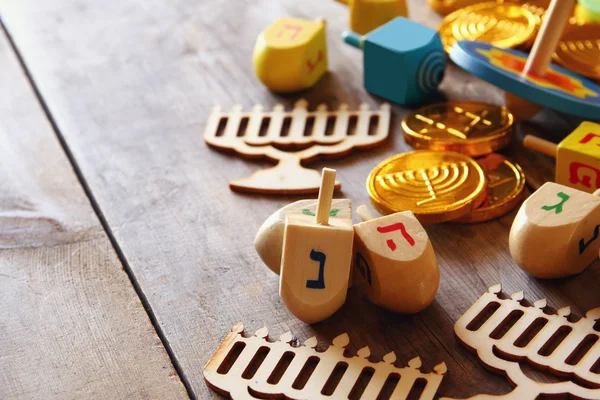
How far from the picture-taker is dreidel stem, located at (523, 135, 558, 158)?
884 millimetres

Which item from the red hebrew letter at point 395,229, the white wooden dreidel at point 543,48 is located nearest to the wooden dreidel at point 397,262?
the red hebrew letter at point 395,229

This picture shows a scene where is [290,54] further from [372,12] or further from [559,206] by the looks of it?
[559,206]

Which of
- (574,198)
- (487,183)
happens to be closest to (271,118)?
(487,183)

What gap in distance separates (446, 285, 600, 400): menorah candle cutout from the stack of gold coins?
0.12 m

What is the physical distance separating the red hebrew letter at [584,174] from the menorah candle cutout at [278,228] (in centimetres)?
26

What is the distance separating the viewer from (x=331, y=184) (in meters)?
0.68

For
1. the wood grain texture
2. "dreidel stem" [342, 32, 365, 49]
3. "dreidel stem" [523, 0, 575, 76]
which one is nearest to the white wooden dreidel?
"dreidel stem" [523, 0, 575, 76]

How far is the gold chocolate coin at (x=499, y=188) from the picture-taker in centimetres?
83

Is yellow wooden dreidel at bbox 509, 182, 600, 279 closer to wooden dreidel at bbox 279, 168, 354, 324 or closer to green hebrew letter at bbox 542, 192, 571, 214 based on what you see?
green hebrew letter at bbox 542, 192, 571, 214

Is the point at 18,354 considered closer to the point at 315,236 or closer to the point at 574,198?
the point at 315,236

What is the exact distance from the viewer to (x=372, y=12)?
44.6 inches

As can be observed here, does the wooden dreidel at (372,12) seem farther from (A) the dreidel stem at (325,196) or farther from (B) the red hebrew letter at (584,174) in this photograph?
(A) the dreidel stem at (325,196)

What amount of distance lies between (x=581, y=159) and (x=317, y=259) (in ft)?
1.06

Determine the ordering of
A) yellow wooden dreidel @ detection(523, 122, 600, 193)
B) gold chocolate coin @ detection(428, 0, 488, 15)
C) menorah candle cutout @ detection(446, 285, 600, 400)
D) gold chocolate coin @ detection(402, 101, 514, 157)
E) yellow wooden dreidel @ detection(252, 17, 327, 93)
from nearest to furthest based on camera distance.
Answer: menorah candle cutout @ detection(446, 285, 600, 400) → yellow wooden dreidel @ detection(523, 122, 600, 193) → gold chocolate coin @ detection(402, 101, 514, 157) → yellow wooden dreidel @ detection(252, 17, 327, 93) → gold chocolate coin @ detection(428, 0, 488, 15)
